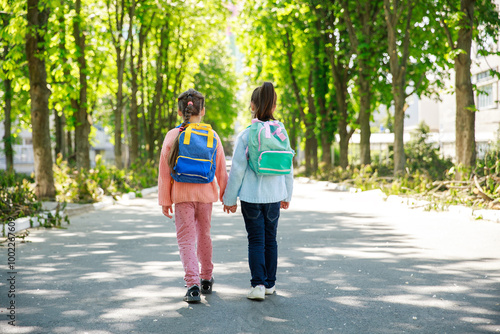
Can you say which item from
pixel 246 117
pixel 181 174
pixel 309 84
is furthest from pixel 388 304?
pixel 246 117

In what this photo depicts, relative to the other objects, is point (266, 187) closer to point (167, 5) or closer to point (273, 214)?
point (273, 214)

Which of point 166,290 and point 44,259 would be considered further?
point 44,259

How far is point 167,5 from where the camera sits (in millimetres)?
24672

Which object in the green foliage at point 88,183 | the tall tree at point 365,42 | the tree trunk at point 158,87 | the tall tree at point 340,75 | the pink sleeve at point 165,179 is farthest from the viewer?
the tree trunk at point 158,87

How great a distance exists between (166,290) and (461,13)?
12010mm

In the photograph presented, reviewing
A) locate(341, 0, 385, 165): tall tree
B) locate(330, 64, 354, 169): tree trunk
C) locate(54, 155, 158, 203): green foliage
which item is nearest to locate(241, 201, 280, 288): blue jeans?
locate(54, 155, 158, 203): green foliage

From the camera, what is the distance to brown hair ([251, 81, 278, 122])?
5301mm

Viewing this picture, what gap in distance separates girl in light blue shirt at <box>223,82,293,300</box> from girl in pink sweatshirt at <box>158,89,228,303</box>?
0.24 metres

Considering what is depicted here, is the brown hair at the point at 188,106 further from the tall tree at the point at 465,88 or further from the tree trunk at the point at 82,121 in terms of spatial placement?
the tree trunk at the point at 82,121

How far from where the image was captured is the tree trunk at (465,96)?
15195mm

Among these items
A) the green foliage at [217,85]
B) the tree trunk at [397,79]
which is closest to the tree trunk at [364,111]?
the tree trunk at [397,79]

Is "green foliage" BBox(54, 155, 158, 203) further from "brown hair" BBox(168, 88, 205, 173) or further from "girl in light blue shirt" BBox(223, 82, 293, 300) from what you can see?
"girl in light blue shirt" BBox(223, 82, 293, 300)

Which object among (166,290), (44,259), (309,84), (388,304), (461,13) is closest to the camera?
(388,304)

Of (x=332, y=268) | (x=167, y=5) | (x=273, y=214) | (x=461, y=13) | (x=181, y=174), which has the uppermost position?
(x=167, y=5)
